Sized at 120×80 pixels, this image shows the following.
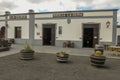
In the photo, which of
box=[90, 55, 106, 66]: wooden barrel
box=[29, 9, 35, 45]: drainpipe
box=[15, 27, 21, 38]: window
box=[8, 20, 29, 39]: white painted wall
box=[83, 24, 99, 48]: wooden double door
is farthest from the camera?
box=[15, 27, 21, 38]: window

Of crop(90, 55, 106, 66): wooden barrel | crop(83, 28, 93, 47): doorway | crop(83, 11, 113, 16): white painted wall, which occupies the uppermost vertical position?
crop(83, 11, 113, 16): white painted wall

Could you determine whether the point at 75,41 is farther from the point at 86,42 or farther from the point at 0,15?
the point at 0,15

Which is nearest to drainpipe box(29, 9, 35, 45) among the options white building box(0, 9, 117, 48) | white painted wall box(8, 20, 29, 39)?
white building box(0, 9, 117, 48)

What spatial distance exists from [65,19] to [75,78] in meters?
12.0

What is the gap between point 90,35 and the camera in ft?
54.0

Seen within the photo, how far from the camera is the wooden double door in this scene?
15859mm

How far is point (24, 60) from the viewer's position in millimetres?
8805

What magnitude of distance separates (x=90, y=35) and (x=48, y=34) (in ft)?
18.0

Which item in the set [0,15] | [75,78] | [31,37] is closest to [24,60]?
[75,78]

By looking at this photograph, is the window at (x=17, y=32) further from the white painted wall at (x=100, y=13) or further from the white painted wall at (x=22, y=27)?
the white painted wall at (x=100, y=13)

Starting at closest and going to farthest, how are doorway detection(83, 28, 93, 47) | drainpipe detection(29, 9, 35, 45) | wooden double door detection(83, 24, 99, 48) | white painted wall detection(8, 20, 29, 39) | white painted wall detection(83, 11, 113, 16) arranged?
white painted wall detection(83, 11, 113, 16) < wooden double door detection(83, 24, 99, 48) < doorway detection(83, 28, 93, 47) < drainpipe detection(29, 9, 35, 45) < white painted wall detection(8, 20, 29, 39)

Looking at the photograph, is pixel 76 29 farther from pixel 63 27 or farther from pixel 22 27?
pixel 22 27

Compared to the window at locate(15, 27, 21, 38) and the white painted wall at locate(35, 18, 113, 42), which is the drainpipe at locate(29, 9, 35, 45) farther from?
the window at locate(15, 27, 21, 38)

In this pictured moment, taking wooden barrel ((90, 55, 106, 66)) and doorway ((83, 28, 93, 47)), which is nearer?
wooden barrel ((90, 55, 106, 66))
